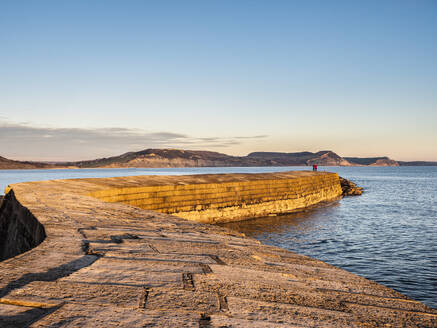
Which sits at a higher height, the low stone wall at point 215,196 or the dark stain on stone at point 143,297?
the dark stain on stone at point 143,297

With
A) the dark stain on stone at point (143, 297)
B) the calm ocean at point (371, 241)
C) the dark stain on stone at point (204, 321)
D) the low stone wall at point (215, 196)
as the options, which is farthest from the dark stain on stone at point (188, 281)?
the low stone wall at point (215, 196)

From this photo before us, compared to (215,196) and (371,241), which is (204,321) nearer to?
(371,241)

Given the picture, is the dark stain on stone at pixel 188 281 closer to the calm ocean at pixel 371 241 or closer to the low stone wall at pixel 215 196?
the calm ocean at pixel 371 241

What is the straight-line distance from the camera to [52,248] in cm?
288

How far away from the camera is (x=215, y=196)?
49.7 ft

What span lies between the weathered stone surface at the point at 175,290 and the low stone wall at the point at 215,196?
7.32 metres

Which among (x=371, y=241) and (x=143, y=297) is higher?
(x=143, y=297)

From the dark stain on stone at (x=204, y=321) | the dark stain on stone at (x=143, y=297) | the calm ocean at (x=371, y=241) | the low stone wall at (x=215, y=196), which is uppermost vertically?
the dark stain on stone at (x=143, y=297)

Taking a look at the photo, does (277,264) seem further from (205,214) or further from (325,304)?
(205,214)

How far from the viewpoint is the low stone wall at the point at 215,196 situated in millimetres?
12047

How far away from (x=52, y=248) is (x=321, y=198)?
2414cm

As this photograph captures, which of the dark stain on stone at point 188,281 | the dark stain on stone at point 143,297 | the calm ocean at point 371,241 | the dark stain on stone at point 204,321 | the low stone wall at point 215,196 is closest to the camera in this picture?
the dark stain on stone at point 204,321

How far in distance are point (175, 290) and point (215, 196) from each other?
516 inches

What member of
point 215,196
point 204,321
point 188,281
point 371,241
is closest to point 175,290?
point 188,281
